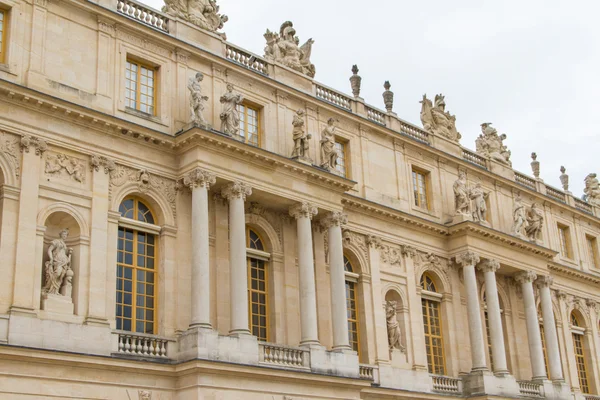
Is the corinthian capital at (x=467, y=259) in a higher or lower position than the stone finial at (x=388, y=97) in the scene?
lower

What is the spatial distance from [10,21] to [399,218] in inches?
619

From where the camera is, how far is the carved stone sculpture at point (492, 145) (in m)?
39.0

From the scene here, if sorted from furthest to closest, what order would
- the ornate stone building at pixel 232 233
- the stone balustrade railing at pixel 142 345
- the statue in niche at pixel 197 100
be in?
the statue in niche at pixel 197 100 → the stone balustrade railing at pixel 142 345 → the ornate stone building at pixel 232 233

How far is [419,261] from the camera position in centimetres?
3294

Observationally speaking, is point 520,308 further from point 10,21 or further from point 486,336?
point 10,21

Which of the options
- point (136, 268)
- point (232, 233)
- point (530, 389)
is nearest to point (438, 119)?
point (530, 389)

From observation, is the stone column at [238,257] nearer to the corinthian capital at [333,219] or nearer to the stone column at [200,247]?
the stone column at [200,247]

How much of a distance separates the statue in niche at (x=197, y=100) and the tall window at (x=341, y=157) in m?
7.12

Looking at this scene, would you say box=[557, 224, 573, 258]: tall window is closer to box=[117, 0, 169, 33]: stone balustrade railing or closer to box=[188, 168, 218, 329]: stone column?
box=[188, 168, 218, 329]: stone column

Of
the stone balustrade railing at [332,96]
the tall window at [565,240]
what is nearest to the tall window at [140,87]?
the stone balustrade railing at [332,96]

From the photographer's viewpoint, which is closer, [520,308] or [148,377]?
[148,377]

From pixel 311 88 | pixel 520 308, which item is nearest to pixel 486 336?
pixel 520 308

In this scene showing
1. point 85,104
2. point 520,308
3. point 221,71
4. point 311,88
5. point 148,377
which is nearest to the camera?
point 148,377

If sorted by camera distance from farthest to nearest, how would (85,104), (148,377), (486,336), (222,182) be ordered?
1. (486,336)
2. (222,182)
3. (85,104)
4. (148,377)
